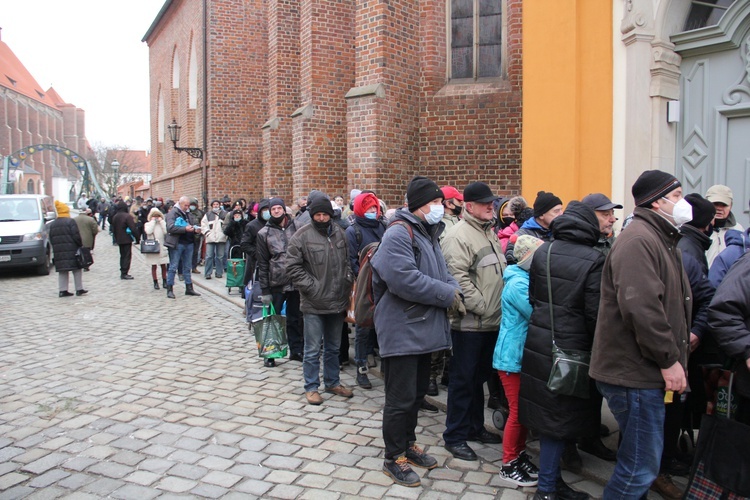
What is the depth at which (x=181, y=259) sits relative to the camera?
1227 centimetres

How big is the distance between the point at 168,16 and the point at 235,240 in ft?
63.7

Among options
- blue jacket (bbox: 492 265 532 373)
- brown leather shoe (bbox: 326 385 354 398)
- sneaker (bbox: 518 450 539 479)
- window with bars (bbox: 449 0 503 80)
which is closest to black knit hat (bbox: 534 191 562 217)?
blue jacket (bbox: 492 265 532 373)

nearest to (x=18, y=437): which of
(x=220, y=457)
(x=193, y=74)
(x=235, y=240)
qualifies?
(x=220, y=457)

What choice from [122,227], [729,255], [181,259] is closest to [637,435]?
[729,255]

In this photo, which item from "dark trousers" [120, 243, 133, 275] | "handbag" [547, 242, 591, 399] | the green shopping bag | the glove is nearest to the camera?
"handbag" [547, 242, 591, 399]

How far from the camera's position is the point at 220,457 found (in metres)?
4.37

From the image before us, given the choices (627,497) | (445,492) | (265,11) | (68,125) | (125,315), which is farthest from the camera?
(68,125)

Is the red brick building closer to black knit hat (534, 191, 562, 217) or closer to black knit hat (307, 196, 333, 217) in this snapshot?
black knit hat (307, 196, 333, 217)

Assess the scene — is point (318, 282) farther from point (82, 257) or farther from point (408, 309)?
point (82, 257)

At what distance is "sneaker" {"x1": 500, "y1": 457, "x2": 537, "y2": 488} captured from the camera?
3.93 meters

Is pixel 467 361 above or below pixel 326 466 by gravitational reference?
above

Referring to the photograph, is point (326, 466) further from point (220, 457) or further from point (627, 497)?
point (627, 497)

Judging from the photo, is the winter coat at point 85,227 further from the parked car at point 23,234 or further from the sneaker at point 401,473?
the sneaker at point 401,473

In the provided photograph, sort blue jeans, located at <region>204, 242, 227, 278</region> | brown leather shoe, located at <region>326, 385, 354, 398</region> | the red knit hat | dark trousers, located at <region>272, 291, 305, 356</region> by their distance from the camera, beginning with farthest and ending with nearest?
blue jeans, located at <region>204, 242, 227, 278</region> → dark trousers, located at <region>272, 291, 305, 356</region> → the red knit hat → brown leather shoe, located at <region>326, 385, 354, 398</region>
